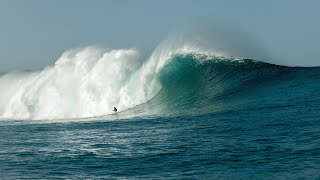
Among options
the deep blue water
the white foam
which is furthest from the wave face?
the deep blue water

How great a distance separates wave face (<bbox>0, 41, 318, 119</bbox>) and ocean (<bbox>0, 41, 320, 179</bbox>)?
0.08m

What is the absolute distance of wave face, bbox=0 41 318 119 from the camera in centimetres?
2683

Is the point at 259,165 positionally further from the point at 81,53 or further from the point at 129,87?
the point at 81,53

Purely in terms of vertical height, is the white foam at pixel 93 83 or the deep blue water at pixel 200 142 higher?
the white foam at pixel 93 83

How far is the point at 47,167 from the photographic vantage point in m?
11.5

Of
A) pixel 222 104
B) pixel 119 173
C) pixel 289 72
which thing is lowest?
pixel 119 173

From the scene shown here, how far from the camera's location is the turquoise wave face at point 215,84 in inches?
882

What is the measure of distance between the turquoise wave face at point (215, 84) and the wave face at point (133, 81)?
54 mm

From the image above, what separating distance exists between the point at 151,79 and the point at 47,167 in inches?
792

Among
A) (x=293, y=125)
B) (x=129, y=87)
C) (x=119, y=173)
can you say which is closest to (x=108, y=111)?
(x=129, y=87)

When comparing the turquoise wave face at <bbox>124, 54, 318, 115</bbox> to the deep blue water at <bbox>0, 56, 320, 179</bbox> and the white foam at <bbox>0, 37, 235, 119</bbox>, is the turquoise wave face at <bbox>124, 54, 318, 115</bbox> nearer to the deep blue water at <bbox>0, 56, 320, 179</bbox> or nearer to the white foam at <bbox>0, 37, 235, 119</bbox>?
the deep blue water at <bbox>0, 56, 320, 179</bbox>

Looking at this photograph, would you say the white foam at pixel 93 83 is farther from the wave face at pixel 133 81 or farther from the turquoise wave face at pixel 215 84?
the turquoise wave face at pixel 215 84

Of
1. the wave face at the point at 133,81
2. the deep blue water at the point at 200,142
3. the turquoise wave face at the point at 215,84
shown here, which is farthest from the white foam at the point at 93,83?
the deep blue water at the point at 200,142

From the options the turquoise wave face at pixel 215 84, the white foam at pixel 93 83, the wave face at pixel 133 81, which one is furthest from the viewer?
the white foam at pixel 93 83
